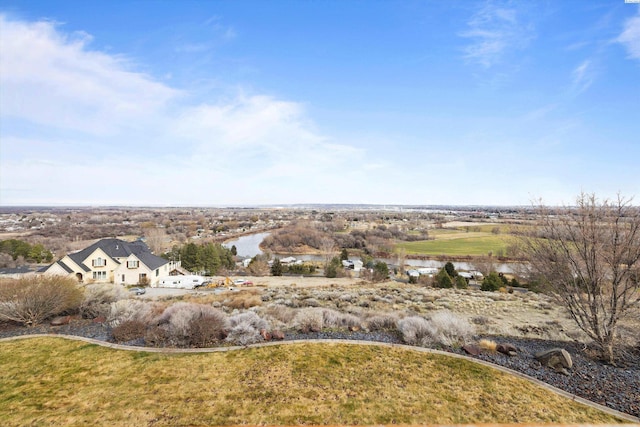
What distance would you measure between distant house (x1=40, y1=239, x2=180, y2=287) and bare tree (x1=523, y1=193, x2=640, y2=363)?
28.4 meters

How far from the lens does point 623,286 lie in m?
7.04

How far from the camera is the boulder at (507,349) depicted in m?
7.09

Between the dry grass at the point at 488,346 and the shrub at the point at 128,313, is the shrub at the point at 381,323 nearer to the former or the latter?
the dry grass at the point at 488,346

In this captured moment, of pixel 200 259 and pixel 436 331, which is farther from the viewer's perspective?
pixel 200 259

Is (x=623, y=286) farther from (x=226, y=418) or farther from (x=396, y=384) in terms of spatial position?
(x=226, y=418)

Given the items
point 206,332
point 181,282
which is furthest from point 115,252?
point 206,332

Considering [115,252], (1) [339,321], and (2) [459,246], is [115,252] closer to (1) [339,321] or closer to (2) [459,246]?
(1) [339,321]

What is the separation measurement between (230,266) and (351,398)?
114ft

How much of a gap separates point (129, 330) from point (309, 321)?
509 centimetres

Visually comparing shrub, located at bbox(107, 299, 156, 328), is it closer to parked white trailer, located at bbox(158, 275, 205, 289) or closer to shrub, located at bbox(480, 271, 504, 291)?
parked white trailer, located at bbox(158, 275, 205, 289)

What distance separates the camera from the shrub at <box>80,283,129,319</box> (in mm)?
9797

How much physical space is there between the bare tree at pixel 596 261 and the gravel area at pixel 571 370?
0.56 meters

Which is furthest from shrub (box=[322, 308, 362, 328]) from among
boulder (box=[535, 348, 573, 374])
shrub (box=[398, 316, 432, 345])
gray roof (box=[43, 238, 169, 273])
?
gray roof (box=[43, 238, 169, 273])

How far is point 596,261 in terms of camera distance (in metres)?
7.13
